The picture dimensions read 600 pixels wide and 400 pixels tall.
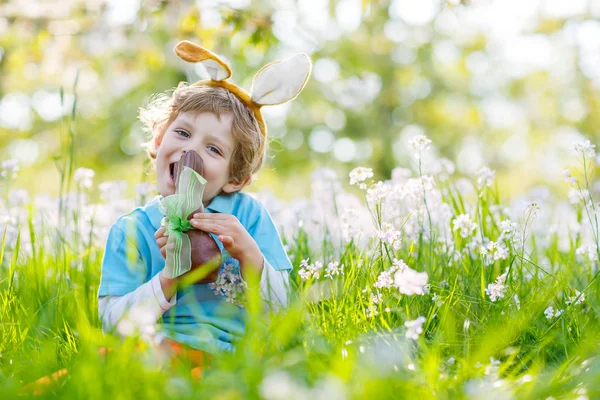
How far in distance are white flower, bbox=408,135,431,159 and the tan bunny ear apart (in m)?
0.90

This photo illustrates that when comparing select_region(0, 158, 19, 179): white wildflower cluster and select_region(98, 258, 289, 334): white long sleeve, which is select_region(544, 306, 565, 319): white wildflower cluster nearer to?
select_region(98, 258, 289, 334): white long sleeve

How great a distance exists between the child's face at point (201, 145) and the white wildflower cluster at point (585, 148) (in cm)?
147

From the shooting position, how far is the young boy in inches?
96.0

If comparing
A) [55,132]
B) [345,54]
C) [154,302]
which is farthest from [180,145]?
[55,132]

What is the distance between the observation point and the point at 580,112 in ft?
60.6

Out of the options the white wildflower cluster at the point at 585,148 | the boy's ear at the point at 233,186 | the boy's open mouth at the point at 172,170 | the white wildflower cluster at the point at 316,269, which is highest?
the white wildflower cluster at the point at 585,148

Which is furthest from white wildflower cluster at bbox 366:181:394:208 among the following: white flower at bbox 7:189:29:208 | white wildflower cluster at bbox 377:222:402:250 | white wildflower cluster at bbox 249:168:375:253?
white flower at bbox 7:189:29:208

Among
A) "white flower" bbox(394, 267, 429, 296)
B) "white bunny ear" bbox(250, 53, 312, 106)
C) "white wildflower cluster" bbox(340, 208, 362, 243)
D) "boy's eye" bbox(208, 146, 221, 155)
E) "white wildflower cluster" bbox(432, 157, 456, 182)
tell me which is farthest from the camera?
"white wildflower cluster" bbox(432, 157, 456, 182)

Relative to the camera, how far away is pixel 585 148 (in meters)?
2.60

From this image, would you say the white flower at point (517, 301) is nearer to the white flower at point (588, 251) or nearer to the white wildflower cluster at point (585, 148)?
the white wildflower cluster at point (585, 148)

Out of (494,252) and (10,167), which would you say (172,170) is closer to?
(10,167)

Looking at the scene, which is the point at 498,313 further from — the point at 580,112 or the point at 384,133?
the point at 580,112

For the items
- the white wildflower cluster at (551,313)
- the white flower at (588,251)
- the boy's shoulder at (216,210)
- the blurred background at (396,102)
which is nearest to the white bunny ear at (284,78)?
the boy's shoulder at (216,210)

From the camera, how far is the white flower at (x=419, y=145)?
8.98 ft
